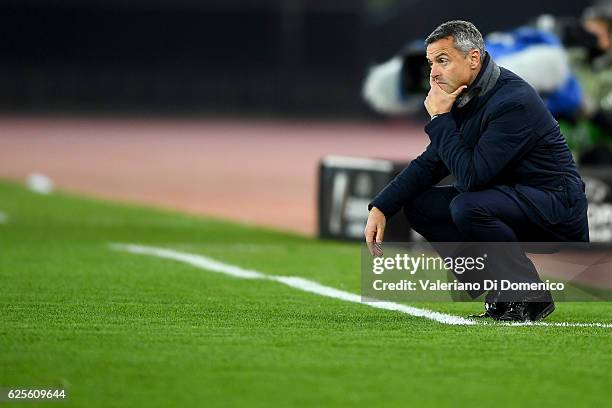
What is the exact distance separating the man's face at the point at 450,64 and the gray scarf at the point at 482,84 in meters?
0.03

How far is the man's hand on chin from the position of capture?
23.1 ft

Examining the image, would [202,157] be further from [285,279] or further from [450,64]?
[450,64]

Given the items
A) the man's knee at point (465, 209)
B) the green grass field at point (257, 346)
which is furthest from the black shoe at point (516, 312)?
the man's knee at point (465, 209)

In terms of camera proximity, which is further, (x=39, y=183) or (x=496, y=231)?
(x=39, y=183)

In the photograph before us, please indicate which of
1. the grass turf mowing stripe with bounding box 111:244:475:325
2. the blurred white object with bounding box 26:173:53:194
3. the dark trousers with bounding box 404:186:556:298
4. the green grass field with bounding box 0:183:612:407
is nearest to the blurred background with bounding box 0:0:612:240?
the blurred white object with bounding box 26:173:53:194

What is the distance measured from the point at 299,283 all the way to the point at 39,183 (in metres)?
10.7

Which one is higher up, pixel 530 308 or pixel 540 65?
pixel 540 65

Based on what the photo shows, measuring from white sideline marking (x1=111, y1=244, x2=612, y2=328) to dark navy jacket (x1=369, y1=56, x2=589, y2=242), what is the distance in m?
0.58

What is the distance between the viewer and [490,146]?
6.92 meters

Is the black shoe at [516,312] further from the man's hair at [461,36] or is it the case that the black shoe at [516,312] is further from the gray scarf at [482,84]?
the man's hair at [461,36]

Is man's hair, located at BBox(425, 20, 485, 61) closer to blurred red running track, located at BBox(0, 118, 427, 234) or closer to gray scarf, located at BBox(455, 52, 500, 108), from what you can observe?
gray scarf, located at BBox(455, 52, 500, 108)

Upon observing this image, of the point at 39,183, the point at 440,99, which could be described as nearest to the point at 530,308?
the point at 440,99

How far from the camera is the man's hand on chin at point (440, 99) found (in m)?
7.04

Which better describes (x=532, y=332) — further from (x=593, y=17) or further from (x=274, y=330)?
(x=593, y=17)
